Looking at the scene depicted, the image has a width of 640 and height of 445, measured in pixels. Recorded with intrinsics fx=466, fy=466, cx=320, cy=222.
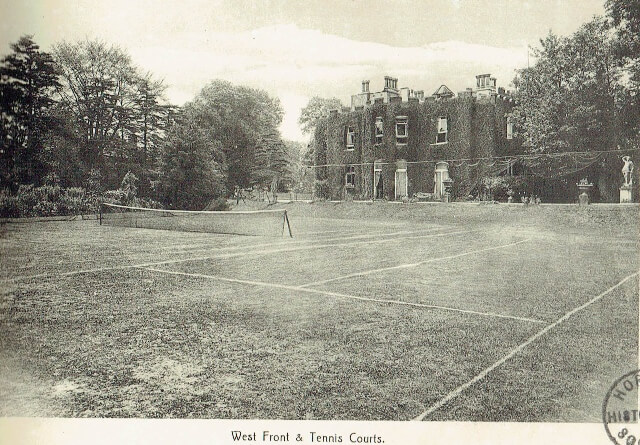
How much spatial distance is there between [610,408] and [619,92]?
3382mm

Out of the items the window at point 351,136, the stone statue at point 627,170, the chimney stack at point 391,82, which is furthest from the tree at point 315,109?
the stone statue at point 627,170

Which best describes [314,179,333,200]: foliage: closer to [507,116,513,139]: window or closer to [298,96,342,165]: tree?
[298,96,342,165]: tree

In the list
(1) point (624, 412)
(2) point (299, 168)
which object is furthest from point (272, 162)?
(1) point (624, 412)

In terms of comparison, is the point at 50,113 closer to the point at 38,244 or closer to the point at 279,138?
the point at 38,244

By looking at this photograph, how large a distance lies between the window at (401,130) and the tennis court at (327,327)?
4119mm

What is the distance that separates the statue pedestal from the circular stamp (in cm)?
240

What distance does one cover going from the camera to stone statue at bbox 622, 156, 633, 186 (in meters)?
5.03

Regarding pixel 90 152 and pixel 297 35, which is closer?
pixel 297 35

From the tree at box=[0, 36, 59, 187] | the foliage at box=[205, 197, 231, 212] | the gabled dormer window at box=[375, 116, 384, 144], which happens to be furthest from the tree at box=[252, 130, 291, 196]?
the gabled dormer window at box=[375, 116, 384, 144]

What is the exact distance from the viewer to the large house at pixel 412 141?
6762 mm

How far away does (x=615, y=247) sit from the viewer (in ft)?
18.7

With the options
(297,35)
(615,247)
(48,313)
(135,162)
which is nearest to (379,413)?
(48,313)

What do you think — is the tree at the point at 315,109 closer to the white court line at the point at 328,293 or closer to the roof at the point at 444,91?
the roof at the point at 444,91

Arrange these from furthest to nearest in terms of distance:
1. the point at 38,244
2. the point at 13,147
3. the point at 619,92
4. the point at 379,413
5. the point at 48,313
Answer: the point at 38,244 < the point at 13,147 < the point at 619,92 < the point at 48,313 < the point at 379,413
